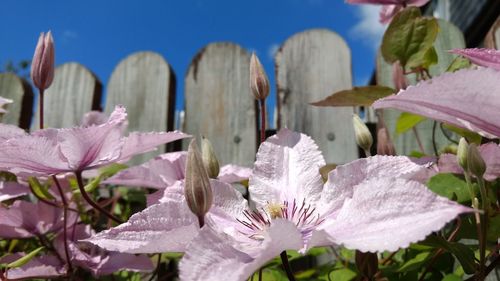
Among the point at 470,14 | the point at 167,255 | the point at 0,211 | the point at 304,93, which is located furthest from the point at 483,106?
the point at 470,14

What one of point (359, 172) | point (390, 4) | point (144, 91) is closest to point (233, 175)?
point (359, 172)

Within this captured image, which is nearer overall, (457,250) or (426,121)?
(457,250)

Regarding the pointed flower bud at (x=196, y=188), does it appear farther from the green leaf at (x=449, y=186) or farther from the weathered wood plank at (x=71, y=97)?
the weathered wood plank at (x=71, y=97)

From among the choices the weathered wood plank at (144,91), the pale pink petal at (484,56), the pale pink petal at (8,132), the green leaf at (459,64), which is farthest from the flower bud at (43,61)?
the weathered wood plank at (144,91)

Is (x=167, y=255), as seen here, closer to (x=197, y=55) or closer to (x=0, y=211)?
(x=0, y=211)

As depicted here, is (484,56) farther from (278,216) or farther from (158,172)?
(158,172)

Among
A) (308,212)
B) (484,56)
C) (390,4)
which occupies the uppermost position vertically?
(390,4)
